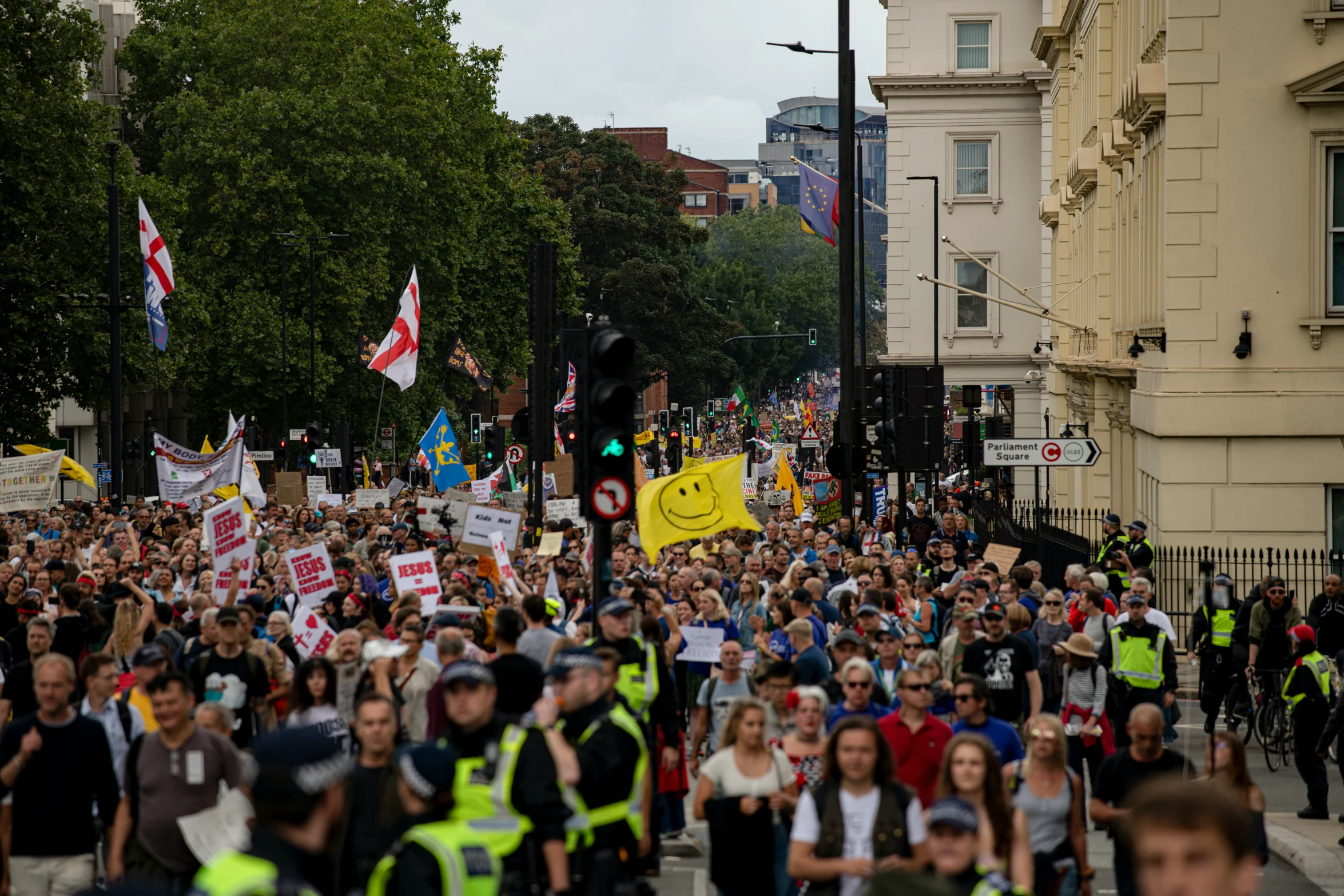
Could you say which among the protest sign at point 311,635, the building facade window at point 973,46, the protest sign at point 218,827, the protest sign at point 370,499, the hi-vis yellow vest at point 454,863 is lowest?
the protest sign at point 218,827

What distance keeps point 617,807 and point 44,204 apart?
33383 mm

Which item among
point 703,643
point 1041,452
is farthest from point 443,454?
point 703,643

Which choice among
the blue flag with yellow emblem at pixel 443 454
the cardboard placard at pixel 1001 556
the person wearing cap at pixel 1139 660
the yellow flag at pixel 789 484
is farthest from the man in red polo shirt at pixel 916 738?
the yellow flag at pixel 789 484

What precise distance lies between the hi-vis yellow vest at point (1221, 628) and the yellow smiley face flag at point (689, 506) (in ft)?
14.3

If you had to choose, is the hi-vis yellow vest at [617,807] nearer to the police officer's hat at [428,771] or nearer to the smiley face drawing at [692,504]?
the police officer's hat at [428,771]

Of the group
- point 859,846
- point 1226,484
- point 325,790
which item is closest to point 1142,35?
point 1226,484

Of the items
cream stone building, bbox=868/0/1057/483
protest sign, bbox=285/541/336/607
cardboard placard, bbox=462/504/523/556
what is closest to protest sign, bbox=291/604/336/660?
protest sign, bbox=285/541/336/607

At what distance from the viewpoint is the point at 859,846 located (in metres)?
7.30

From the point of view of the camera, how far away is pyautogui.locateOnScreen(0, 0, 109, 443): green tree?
123 ft

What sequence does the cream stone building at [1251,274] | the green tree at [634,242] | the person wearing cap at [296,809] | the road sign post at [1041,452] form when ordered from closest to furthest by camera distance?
the person wearing cap at [296,809]
the cream stone building at [1251,274]
the road sign post at [1041,452]
the green tree at [634,242]

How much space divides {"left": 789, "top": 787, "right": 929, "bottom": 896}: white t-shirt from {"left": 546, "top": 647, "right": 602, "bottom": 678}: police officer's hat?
43.4 inches

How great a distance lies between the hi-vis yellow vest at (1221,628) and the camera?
55.4ft

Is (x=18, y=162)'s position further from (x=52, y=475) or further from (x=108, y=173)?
(x=52, y=475)

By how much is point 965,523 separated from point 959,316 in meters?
25.9
